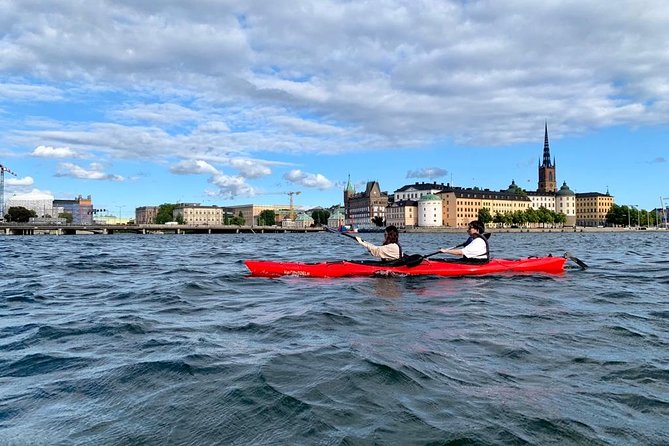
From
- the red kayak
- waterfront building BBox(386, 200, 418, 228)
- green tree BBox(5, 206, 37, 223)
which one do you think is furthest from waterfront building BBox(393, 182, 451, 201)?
the red kayak

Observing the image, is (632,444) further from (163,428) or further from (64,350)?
(64,350)

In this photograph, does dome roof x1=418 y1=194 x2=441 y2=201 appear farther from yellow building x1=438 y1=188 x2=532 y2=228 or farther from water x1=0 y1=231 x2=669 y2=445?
water x1=0 y1=231 x2=669 y2=445

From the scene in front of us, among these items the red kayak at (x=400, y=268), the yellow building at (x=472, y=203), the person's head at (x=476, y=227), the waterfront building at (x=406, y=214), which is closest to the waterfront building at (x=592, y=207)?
the yellow building at (x=472, y=203)

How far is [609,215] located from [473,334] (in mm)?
186729

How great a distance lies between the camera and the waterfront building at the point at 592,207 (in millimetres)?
184125

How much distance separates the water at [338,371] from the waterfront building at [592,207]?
191 metres

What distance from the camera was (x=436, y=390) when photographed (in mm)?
5535

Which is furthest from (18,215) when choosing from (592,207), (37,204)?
(592,207)

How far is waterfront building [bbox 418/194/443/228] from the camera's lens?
166m

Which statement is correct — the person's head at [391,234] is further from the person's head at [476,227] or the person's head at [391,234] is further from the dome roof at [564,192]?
the dome roof at [564,192]

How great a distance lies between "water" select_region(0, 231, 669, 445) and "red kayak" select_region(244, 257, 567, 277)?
3.17 metres

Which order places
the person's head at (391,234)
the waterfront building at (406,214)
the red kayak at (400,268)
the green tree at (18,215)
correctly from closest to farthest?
the person's head at (391,234), the red kayak at (400,268), the green tree at (18,215), the waterfront building at (406,214)

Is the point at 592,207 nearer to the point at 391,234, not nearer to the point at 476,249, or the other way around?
the point at 476,249

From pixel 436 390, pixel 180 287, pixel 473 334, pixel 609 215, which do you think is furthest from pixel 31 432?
pixel 609 215
